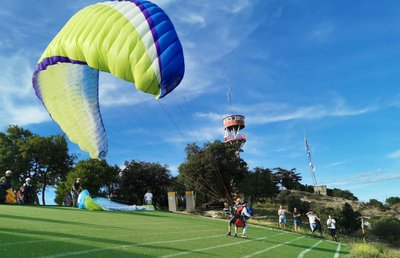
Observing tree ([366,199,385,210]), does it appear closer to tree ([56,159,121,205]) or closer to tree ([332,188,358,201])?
tree ([332,188,358,201])

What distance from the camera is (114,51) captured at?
771cm

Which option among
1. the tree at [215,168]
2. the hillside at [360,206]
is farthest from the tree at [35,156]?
the hillside at [360,206]

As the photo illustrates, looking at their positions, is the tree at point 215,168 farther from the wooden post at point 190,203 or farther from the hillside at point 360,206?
the hillside at point 360,206

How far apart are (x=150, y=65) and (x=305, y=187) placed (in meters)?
73.8

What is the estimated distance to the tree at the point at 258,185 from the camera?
45.8m

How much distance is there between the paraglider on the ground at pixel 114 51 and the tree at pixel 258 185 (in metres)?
37.4

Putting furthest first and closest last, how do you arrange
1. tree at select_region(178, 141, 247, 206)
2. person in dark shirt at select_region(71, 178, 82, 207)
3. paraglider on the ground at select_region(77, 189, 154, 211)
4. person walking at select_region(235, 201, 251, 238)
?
tree at select_region(178, 141, 247, 206), person in dark shirt at select_region(71, 178, 82, 207), paraglider on the ground at select_region(77, 189, 154, 211), person walking at select_region(235, 201, 251, 238)

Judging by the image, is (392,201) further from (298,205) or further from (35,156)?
(35,156)

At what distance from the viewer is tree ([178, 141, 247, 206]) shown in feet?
158

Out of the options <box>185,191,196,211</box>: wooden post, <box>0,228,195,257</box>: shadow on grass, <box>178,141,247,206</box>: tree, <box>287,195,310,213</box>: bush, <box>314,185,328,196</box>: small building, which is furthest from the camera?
<box>314,185,328,196</box>: small building

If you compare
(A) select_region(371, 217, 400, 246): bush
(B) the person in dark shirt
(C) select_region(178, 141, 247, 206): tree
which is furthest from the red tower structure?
(B) the person in dark shirt

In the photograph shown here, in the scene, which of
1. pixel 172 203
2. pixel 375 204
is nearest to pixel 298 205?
pixel 375 204

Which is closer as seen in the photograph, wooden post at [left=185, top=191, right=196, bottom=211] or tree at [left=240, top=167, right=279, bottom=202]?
wooden post at [left=185, top=191, right=196, bottom=211]

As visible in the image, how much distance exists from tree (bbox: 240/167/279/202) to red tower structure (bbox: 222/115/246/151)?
16403mm
